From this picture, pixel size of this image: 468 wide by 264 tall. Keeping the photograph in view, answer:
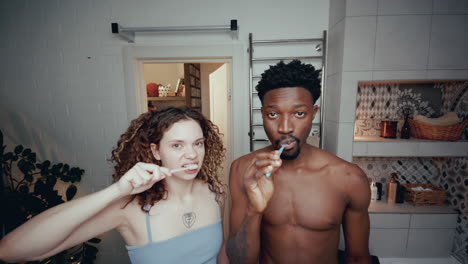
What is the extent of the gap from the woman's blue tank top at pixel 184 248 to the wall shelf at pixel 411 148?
1.25 metres

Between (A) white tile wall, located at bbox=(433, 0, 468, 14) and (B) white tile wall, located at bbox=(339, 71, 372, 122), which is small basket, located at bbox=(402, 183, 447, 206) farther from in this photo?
(A) white tile wall, located at bbox=(433, 0, 468, 14)

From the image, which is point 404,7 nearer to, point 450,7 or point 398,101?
point 450,7

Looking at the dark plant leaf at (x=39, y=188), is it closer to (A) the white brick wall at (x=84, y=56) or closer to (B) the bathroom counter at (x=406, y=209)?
(A) the white brick wall at (x=84, y=56)

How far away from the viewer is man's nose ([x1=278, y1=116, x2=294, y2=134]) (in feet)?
2.66

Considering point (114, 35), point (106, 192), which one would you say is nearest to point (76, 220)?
point (106, 192)

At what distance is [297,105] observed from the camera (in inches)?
32.3

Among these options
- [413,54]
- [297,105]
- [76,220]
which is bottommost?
[76,220]

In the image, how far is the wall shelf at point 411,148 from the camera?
149 cm

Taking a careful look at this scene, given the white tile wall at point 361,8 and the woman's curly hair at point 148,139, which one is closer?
the woman's curly hair at point 148,139

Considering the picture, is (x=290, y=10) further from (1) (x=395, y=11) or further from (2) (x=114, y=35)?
(2) (x=114, y=35)

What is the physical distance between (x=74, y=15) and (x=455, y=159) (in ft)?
11.8

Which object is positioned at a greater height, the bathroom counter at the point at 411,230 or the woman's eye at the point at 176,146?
the woman's eye at the point at 176,146

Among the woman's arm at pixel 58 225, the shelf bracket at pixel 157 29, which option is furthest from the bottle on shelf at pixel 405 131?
the woman's arm at pixel 58 225

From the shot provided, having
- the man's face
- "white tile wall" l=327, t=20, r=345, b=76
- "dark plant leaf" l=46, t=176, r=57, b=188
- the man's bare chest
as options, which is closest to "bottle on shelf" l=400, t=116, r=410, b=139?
"white tile wall" l=327, t=20, r=345, b=76
